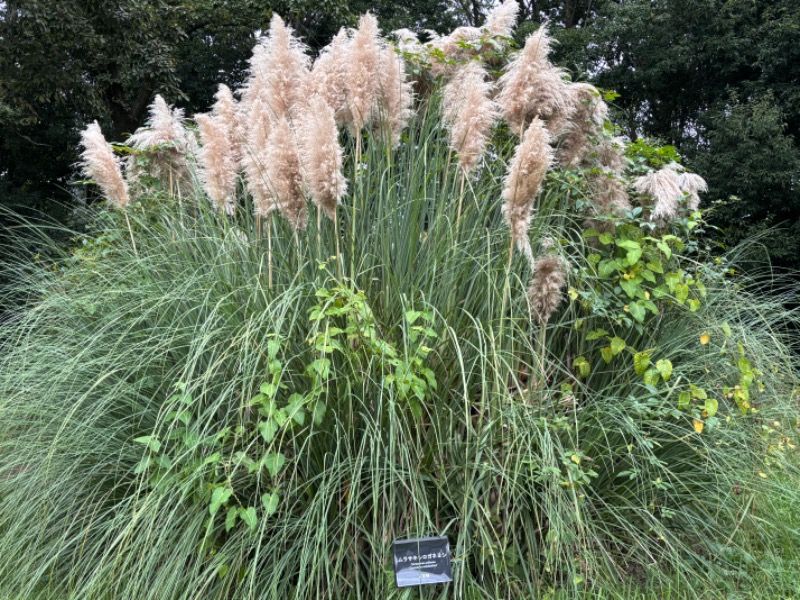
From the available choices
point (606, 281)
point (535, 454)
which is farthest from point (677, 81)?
point (535, 454)

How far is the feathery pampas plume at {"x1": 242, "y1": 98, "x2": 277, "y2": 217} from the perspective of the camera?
325cm

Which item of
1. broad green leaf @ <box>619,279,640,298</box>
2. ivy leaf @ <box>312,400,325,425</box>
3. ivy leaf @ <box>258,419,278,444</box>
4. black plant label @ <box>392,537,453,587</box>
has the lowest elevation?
black plant label @ <box>392,537,453,587</box>

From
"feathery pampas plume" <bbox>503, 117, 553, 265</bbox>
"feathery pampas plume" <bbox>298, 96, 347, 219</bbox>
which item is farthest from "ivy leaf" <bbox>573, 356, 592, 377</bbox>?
"feathery pampas plume" <bbox>298, 96, 347, 219</bbox>

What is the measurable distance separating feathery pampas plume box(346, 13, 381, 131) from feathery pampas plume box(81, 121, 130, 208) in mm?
1489

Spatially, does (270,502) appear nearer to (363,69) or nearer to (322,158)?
(322,158)

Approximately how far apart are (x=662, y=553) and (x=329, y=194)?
2.11m

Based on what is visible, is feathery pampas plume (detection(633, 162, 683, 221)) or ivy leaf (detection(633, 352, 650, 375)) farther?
feathery pampas plume (detection(633, 162, 683, 221))

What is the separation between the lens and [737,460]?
313 cm

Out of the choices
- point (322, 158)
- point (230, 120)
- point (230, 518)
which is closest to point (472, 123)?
point (322, 158)

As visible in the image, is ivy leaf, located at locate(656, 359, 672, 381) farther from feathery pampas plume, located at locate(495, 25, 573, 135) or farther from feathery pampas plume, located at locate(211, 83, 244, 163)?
feathery pampas plume, located at locate(211, 83, 244, 163)

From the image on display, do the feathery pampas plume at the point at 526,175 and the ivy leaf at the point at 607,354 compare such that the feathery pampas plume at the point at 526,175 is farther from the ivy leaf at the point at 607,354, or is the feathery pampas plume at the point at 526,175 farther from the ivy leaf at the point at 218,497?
the ivy leaf at the point at 218,497

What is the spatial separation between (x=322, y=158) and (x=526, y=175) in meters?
0.87

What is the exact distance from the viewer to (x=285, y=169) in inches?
119

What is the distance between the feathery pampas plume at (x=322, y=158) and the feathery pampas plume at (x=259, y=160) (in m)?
0.29
